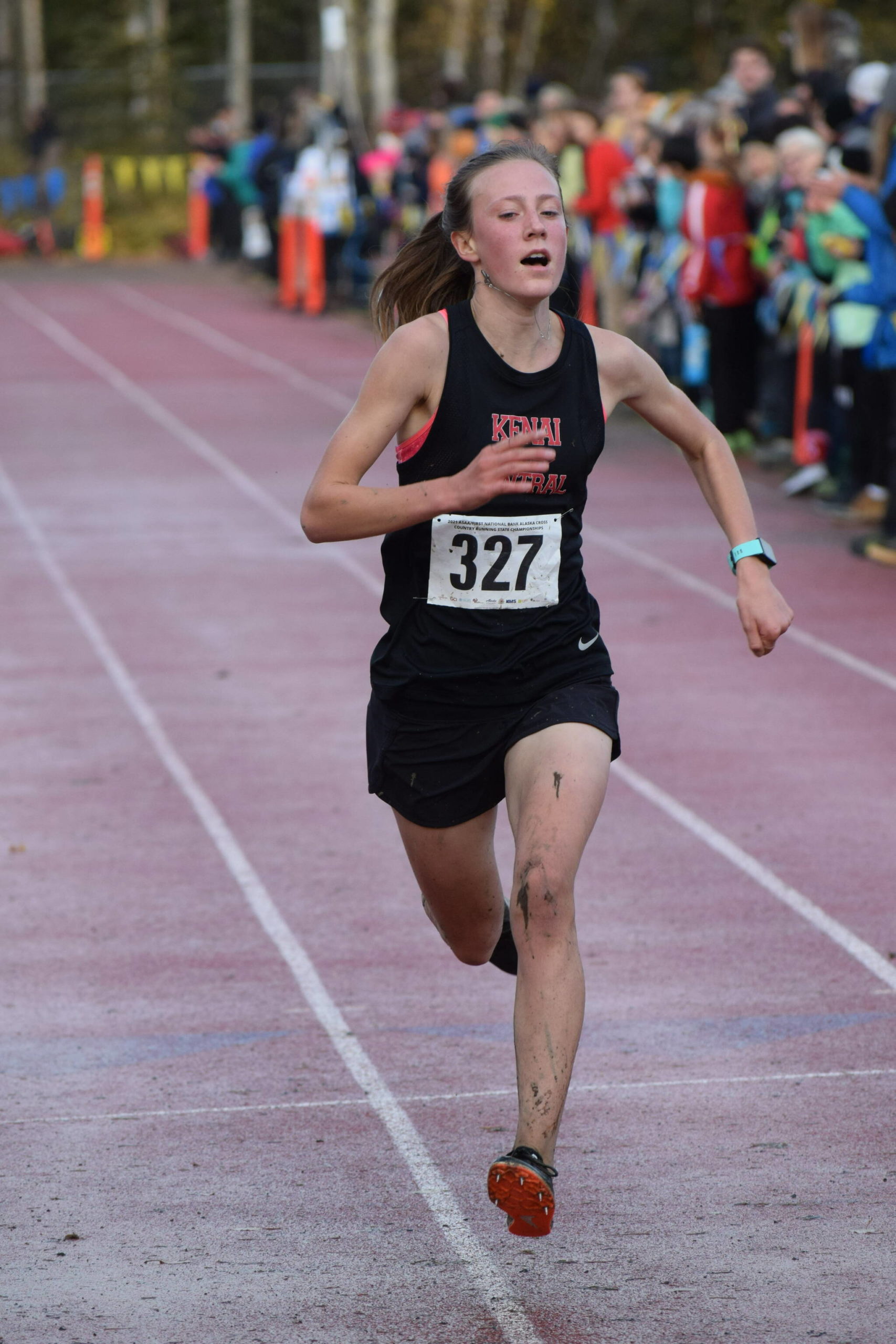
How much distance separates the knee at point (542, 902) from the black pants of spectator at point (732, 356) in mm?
11401

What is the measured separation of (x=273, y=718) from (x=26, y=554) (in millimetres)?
4349

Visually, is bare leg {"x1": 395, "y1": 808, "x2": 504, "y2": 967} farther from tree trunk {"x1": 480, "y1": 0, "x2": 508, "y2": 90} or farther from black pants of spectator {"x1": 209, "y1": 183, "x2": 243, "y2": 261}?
tree trunk {"x1": 480, "y1": 0, "x2": 508, "y2": 90}

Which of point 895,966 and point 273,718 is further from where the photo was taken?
point 273,718

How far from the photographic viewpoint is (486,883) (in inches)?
173

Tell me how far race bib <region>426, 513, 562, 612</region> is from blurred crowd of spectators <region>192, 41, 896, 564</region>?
22.7ft

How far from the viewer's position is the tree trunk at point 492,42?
44031 millimetres

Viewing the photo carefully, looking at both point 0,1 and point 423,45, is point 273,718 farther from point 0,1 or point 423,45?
point 0,1

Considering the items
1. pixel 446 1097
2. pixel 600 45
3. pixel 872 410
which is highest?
pixel 446 1097

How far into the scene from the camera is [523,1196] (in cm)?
363

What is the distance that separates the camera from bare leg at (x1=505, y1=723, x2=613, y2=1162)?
378 centimetres

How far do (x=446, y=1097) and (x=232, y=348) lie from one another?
1973 cm

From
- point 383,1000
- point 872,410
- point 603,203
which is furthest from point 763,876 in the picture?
point 603,203

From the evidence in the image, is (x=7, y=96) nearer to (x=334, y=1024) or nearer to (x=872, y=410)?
(x=872, y=410)

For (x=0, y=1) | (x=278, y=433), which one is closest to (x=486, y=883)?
(x=278, y=433)
